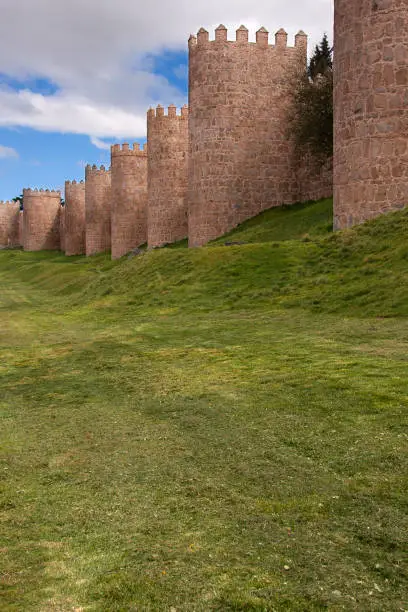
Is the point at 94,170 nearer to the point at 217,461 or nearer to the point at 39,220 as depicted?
the point at 39,220

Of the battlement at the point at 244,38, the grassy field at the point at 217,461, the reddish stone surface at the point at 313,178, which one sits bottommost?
the grassy field at the point at 217,461

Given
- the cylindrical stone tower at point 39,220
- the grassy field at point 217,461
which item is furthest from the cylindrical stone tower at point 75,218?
the grassy field at point 217,461

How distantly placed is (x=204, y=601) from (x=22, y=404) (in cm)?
529

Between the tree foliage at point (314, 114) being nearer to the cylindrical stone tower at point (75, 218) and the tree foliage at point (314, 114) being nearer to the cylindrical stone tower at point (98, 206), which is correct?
the cylindrical stone tower at point (98, 206)

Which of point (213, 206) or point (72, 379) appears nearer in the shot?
point (72, 379)

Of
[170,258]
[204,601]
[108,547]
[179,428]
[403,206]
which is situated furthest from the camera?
[170,258]

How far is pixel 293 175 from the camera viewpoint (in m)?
31.4

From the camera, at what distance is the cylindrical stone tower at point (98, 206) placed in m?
51.7

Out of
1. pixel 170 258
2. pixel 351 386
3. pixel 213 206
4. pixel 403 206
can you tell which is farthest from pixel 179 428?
pixel 213 206

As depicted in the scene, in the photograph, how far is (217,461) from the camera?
5.72 metres

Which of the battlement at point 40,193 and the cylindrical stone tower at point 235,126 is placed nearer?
the cylindrical stone tower at point 235,126

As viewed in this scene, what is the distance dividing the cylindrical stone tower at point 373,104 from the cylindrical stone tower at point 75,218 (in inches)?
1728

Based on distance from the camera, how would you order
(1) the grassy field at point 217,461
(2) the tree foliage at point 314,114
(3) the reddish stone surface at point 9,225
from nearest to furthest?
(1) the grassy field at point 217,461, (2) the tree foliage at point 314,114, (3) the reddish stone surface at point 9,225

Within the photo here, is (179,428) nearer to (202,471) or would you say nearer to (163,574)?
(202,471)
